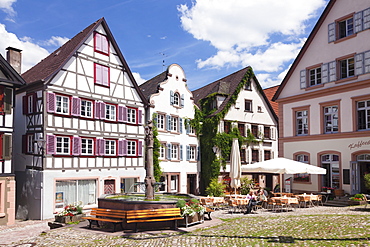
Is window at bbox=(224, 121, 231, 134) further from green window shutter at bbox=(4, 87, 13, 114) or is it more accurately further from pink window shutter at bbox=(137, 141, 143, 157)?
green window shutter at bbox=(4, 87, 13, 114)

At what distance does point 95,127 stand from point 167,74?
8.23m

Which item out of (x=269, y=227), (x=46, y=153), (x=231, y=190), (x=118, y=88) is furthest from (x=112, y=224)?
(x=231, y=190)

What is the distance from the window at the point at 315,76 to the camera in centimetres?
2455

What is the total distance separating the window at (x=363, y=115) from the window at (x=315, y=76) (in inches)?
132

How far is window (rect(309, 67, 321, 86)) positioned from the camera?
80.5 feet

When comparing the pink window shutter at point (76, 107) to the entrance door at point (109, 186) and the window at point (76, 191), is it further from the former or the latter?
the entrance door at point (109, 186)

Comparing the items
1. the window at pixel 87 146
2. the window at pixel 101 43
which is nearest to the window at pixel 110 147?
the window at pixel 87 146

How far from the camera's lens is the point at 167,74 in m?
29.7

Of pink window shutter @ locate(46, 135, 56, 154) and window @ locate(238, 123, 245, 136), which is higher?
window @ locate(238, 123, 245, 136)

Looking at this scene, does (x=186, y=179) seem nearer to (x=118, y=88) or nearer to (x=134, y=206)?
(x=118, y=88)

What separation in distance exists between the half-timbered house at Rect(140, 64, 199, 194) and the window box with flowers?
14.0 m

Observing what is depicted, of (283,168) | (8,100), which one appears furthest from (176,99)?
(8,100)

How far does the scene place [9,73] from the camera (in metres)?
19.7

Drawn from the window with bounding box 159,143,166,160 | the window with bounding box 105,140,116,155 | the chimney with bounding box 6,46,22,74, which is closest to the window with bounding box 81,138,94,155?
the window with bounding box 105,140,116,155
